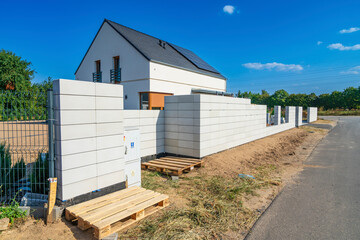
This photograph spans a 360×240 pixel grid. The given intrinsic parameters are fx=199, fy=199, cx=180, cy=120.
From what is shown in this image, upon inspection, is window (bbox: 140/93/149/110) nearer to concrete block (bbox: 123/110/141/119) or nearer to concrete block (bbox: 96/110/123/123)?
concrete block (bbox: 123/110/141/119)

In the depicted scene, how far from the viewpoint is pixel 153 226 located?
3236 millimetres

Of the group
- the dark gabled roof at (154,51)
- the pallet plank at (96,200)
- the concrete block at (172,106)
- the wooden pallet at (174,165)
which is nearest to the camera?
the pallet plank at (96,200)

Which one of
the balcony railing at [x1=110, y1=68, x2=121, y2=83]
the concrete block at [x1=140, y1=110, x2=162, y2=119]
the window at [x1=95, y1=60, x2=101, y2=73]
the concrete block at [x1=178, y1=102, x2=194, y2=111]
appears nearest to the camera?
the concrete block at [x1=140, y1=110, x2=162, y2=119]

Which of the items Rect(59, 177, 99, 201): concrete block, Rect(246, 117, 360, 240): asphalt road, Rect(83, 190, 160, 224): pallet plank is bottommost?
Rect(246, 117, 360, 240): asphalt road

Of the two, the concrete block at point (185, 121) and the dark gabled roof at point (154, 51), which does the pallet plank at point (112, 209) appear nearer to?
the concrete block at point (185, 121)

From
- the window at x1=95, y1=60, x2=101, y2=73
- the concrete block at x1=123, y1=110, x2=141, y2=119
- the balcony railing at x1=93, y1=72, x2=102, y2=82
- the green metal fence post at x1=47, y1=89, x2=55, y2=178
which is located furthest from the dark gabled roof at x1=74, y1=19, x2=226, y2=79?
the green metal fence post at x1=47, y1=89, x2=55, y2=178

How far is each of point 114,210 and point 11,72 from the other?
26039mm

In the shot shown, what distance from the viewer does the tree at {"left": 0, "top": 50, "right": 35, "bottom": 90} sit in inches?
838

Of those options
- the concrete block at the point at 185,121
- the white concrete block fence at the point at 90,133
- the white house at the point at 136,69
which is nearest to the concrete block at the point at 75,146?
the white concrete block fence at the point at 90,133

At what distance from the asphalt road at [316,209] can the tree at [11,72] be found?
2644cm

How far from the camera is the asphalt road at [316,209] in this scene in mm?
3178

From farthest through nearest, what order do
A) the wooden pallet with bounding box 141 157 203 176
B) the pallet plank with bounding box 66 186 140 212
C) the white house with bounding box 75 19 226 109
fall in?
the white house with bounding box 75 19 226 109, the wooden pallet with bounding box 141 157 203 176, the pallet plank with bounding box 66 186 140 212

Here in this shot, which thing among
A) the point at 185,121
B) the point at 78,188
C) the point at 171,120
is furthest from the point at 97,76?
the point at 78,188

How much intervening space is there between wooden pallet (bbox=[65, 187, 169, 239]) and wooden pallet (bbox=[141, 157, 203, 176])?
1930 mm
